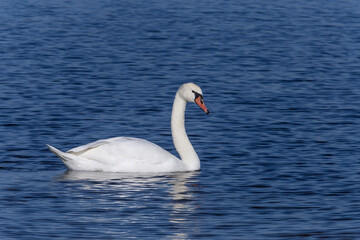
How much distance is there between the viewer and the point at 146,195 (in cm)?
1330

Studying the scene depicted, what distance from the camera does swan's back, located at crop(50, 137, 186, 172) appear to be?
582 inches

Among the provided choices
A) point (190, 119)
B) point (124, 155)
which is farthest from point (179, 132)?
point (190, 119)

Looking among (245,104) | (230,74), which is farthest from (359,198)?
(230,74)

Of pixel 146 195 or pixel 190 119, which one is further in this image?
pixel 190 119

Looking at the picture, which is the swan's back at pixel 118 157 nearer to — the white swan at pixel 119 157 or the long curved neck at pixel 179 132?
the white swan at pixel 119 157

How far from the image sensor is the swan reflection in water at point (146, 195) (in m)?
12.1

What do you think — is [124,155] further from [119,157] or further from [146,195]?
[146,195]

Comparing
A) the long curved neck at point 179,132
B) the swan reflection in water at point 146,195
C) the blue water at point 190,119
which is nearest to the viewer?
the swan reflection in water at point 146,195

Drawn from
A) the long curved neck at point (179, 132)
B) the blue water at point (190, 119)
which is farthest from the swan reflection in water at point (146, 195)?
the long curved neck at point (179, 132)

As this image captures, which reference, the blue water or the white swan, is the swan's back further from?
the blue water

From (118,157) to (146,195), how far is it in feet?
5.47

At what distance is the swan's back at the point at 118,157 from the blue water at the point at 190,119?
0.19 m

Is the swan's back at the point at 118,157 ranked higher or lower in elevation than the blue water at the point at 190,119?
higher

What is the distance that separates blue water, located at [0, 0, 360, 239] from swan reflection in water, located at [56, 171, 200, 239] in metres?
0.03
